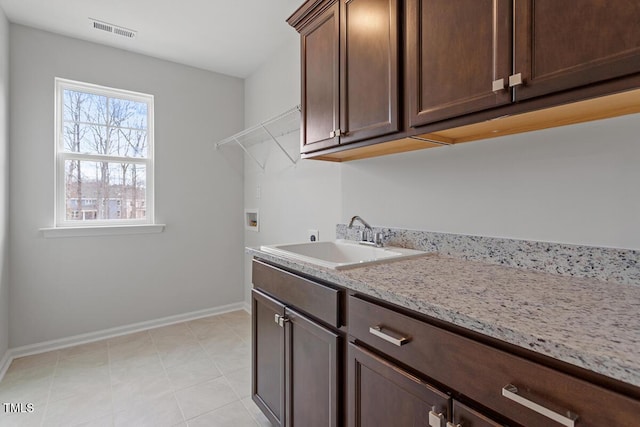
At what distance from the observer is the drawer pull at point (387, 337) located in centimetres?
86

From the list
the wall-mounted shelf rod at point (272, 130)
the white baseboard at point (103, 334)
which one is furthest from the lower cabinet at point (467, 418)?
the white baseboard at point (103, 334)

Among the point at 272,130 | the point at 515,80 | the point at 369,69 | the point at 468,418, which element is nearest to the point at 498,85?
the point at 515,80

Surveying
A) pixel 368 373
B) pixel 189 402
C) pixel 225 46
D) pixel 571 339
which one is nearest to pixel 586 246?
pixel 571 339

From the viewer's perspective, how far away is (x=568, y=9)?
82 cm

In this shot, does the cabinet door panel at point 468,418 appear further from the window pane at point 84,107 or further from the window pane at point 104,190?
the window pane at point 84,107

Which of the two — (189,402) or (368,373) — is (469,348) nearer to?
(368,373)

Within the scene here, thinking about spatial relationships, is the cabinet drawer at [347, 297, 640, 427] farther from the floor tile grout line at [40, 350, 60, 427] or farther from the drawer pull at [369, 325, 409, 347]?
the floor tile grout line at [40, 350, 60, 427]

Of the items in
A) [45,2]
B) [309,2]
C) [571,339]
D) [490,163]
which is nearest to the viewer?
[571,339]

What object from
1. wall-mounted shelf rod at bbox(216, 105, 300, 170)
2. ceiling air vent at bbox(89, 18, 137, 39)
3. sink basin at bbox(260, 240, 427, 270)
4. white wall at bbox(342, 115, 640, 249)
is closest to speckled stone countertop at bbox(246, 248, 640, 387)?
white wall at bbox(342, 115, 640, 249)

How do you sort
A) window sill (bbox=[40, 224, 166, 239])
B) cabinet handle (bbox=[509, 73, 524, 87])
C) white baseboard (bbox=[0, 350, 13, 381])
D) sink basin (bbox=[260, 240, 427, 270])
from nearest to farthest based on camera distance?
cabinet handle (bbox=[509, 73, 524, 87]) < sink basin (bbox=[260, 240, 427, 270]) < white baseboard (bbox=[0, 350, 13, 381]) < window sill (bbox=[40, 224, 166, 239])

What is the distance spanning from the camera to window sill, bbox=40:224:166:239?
2.53 meters

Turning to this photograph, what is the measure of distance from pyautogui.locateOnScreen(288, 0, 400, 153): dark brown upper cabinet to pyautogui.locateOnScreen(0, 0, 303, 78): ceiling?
0.71 m

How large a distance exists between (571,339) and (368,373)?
59 centimetres

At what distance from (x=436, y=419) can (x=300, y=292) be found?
2.19 feet
